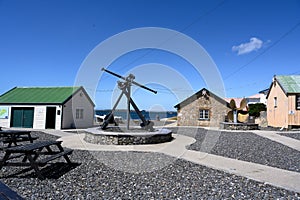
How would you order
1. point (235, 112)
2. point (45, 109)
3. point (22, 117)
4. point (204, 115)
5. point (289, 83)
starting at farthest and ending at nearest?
point (204, 115) → point (235, 112) → point (289, 83) → point (22, 117) → point (45, 109)

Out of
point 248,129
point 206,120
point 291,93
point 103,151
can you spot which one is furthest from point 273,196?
point 206,120

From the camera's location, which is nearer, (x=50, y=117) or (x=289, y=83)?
(x=50, y=117)

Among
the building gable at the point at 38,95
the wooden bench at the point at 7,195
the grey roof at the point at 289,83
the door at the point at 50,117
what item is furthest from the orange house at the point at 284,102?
the wooden bench at the point at 7,195

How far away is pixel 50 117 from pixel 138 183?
60.2 ft

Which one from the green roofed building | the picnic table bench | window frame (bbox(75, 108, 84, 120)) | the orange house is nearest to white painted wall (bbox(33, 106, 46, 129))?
the green roofed building

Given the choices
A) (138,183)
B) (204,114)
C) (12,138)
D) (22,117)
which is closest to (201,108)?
(204,114)

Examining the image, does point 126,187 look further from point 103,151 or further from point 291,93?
point 291,93

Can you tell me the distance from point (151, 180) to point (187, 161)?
7.15 ft

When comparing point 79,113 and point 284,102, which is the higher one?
point 284,102

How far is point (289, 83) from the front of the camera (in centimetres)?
2158

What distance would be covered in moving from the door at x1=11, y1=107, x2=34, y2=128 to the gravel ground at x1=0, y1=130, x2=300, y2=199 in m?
16.7

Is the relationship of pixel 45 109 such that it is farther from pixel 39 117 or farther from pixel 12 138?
pixel 12 138

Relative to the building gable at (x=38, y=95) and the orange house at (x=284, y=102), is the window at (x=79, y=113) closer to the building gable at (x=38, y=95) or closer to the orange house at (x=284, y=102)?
the building gable at (x=38, y=95)

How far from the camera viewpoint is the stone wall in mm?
26062
